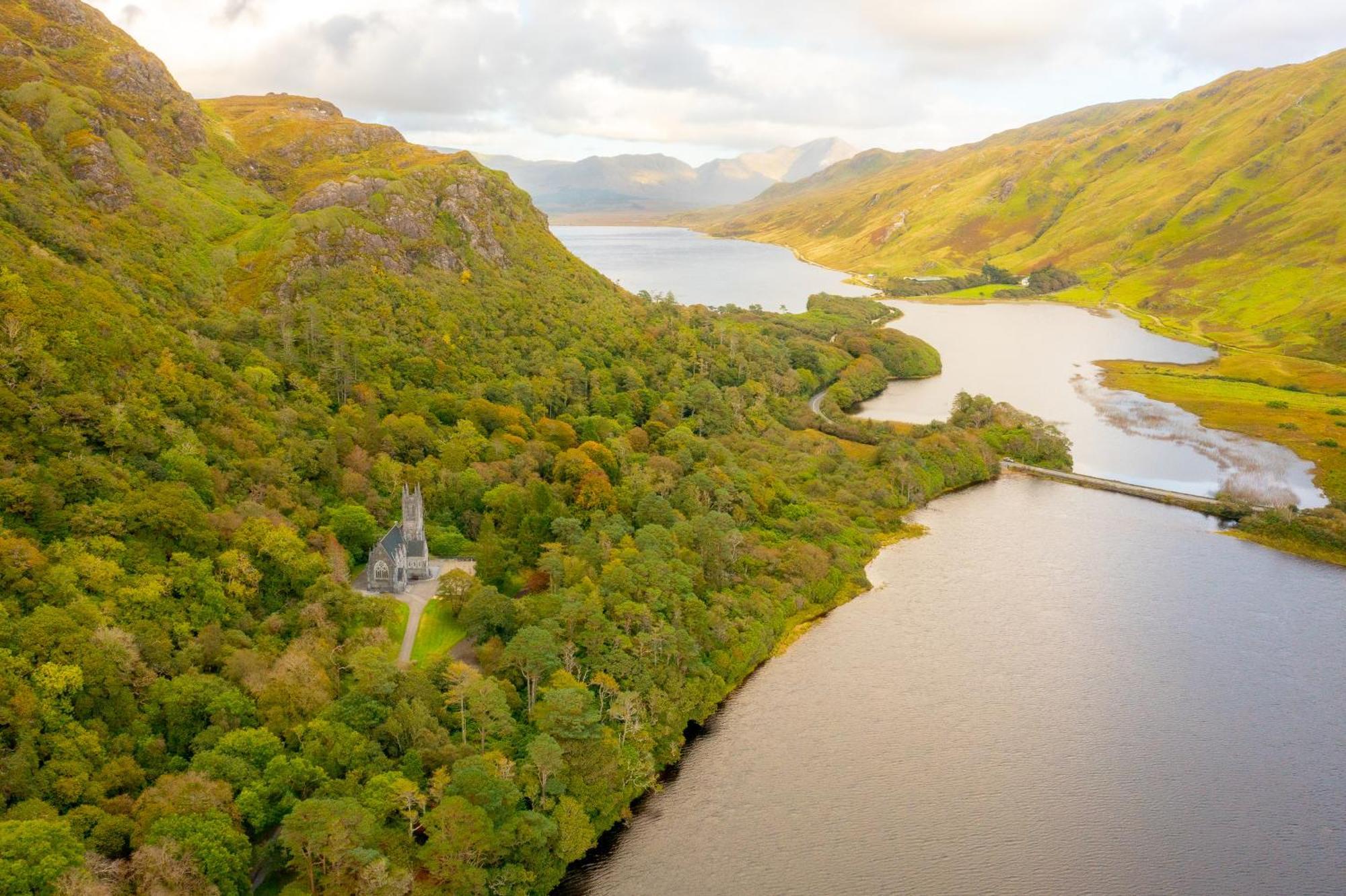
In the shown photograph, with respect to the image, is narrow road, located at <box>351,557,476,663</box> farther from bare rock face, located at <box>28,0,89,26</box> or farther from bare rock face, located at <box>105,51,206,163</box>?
bare rock face, located at <box>28,0,89,26</box>

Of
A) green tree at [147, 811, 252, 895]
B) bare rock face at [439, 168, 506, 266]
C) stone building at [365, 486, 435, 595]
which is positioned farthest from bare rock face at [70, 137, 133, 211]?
green tree at [147, 811, 252, 895]

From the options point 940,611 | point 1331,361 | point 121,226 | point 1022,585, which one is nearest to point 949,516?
point 1022,585

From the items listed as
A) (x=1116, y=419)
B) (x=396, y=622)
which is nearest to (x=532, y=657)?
(x=396, y=622)

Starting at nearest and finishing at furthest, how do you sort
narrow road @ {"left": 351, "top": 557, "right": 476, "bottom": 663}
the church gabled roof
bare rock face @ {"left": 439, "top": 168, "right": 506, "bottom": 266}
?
narrow road @ {"left": 351, "top": 557, "right": 476, "bottom": 663} < the church gabled roof < bare rock face @ {"left": 439, "top": 168, "right": 506, "bottom": 266}

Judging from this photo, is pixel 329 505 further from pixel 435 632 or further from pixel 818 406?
pixel 818 406

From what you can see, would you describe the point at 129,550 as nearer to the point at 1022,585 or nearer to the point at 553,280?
the point at 1022,585

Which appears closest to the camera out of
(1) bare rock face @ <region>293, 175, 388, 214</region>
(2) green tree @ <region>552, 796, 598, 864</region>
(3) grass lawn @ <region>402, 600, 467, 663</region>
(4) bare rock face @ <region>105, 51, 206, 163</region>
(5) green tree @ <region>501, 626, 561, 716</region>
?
(2) green tree @ <region>552, 796, 598, 864</region>

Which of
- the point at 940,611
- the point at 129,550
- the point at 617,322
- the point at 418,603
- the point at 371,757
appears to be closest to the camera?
the point at 371,757
